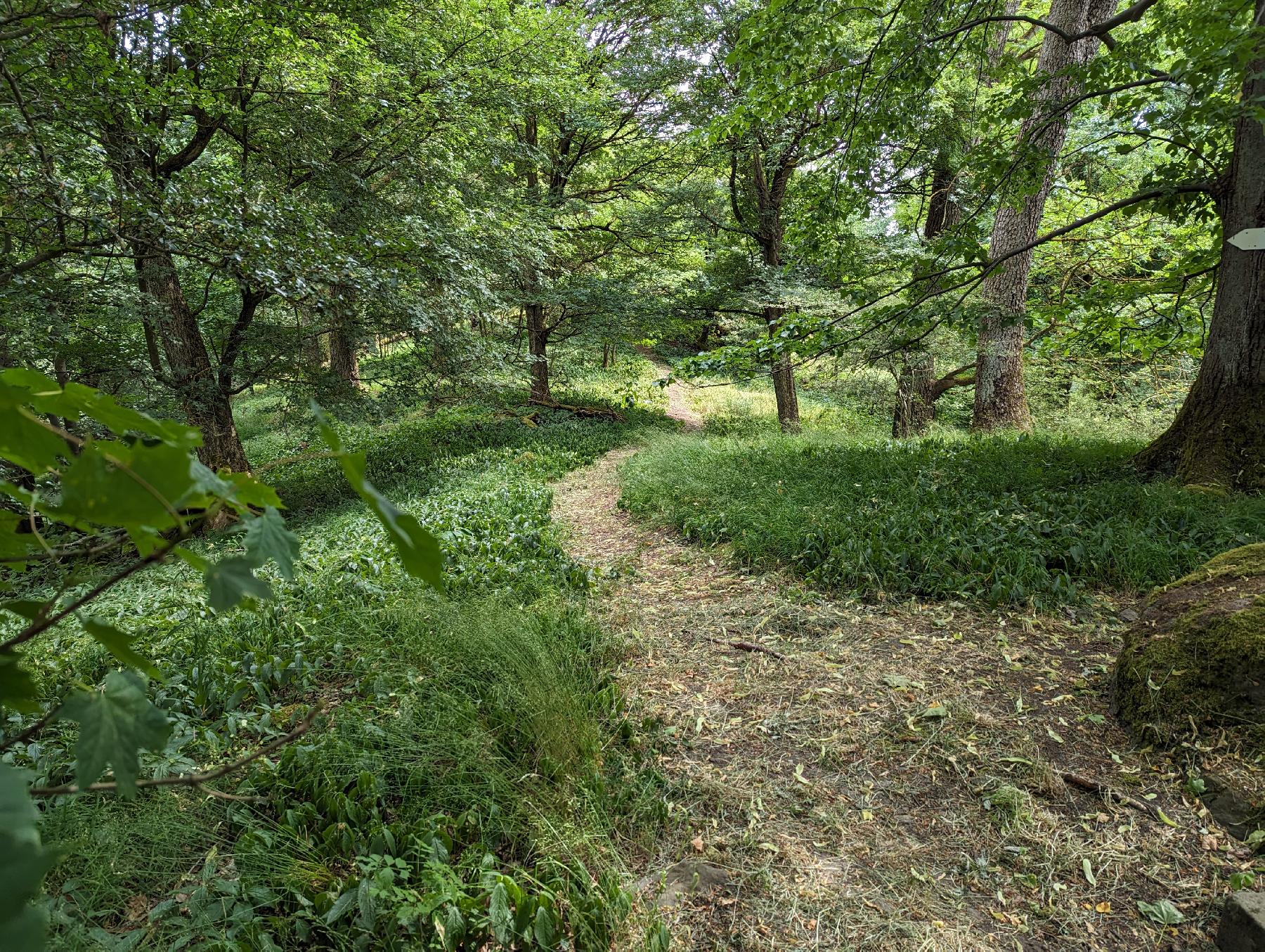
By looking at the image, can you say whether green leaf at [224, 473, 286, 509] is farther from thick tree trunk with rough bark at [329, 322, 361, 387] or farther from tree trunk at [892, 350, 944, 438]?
tree trunk at [892, 350, 944, 438]

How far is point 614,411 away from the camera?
15625 mm

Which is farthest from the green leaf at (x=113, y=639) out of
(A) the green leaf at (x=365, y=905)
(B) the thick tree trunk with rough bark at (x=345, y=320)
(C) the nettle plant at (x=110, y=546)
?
(B) the thick tree trunk with rough bark at (x=345, y=320)

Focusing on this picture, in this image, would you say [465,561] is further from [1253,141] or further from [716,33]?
[716,33]

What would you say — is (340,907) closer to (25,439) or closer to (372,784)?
(372,784)

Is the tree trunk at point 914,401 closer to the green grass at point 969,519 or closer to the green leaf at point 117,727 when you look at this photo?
the green grass at point 969,519

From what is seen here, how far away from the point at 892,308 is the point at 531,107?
9030mm

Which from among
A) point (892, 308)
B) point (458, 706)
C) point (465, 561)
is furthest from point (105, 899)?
point (892, 308)

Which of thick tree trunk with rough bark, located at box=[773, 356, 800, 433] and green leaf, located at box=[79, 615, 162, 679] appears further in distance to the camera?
thick tree trunk with rough bark, located at box=[773, 356, 800, 433]

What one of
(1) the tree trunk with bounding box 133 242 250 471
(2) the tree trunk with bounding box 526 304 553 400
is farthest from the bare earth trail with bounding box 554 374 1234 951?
(2) the tree trunk with bounding box 526 304 553 400

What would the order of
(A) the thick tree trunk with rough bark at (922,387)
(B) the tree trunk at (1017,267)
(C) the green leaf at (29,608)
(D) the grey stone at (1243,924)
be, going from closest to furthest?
(C) the green leaf at (29,608) < (D) the grey stone at (1243,924) < (B) the tree trunk at (1017,267) < (A) the thick tree trunk with rough bark at (922,387)

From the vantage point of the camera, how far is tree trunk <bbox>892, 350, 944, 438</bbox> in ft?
35.2

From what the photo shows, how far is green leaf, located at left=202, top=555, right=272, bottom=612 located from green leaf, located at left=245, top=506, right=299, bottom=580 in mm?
31

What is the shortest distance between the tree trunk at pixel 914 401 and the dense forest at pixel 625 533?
0.10 meters

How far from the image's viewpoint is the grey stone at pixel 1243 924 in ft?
6.18
